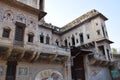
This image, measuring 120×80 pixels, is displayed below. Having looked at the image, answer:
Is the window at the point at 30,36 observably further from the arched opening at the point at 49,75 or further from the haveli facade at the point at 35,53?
the arched opening at the point at 49,75

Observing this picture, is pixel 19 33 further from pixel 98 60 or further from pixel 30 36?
pixel 98 60

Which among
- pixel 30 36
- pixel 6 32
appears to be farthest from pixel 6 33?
pixel 30 36

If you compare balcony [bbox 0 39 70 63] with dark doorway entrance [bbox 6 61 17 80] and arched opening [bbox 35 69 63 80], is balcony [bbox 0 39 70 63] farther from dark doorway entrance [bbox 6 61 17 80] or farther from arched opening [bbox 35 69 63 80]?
arched opening [bbox 35 69 63 80]

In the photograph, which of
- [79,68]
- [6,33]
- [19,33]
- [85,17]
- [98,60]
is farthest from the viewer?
[85,17]

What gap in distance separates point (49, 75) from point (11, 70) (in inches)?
150

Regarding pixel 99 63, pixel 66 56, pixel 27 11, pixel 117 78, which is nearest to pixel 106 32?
pixel 99 63

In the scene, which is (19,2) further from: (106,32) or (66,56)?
(106,32)

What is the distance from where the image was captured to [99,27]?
836 inches

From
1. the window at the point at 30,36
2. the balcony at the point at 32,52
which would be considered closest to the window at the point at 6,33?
the balcony at the point at 32,52

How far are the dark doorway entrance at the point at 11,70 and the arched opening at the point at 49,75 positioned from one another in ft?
7.19

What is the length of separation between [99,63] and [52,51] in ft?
29.8

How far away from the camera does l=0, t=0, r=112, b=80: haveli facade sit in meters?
11.2

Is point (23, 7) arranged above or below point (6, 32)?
above

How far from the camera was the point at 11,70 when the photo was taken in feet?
36.1
